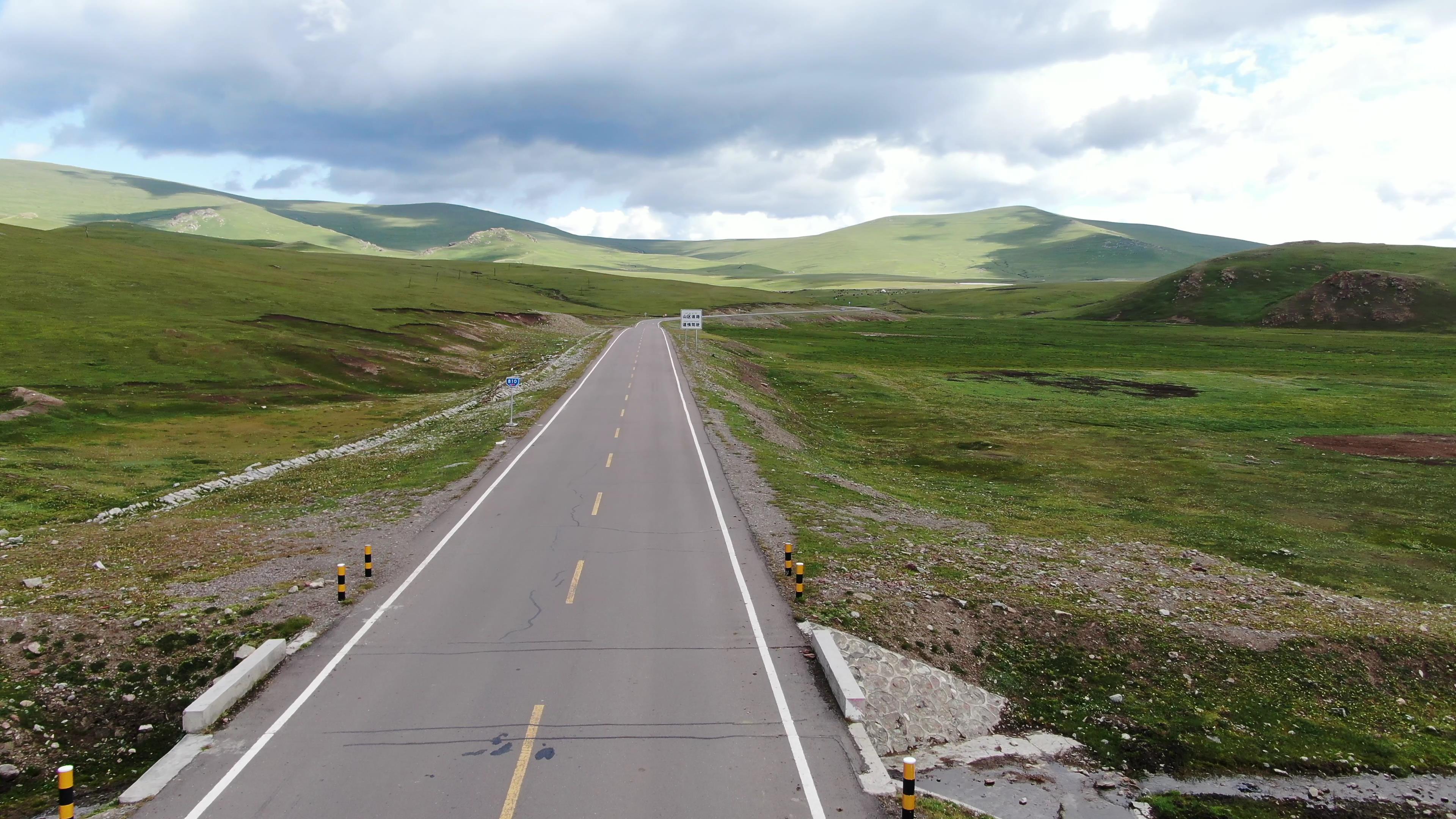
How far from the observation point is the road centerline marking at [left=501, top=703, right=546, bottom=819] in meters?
10.1

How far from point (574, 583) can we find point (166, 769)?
8669mm

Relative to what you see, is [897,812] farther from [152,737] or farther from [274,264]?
[274,264]

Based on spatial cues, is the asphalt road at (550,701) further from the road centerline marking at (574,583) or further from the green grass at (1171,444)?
the green grass at (1171,444)

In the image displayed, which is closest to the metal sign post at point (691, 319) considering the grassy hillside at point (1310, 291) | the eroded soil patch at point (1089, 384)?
the eroded soil patch at point (1089, 384)

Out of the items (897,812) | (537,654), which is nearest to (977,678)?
(897,812)

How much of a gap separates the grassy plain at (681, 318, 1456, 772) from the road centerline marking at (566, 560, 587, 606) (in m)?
5.24

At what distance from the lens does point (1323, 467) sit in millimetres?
38656

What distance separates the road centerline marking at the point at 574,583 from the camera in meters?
17.4

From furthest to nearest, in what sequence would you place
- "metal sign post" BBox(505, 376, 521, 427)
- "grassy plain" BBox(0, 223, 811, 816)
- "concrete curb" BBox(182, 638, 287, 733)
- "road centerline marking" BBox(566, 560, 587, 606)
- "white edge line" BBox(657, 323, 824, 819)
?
1. "metal sign post" BBox(505, 376, 521, 427)
2. "road centerline marking" BBox(566, 560, 587, 606)
3. "grassy plain" BBox(0, 223, 811, 816)
4. "concrete curb" BBox(182, 638, 287, 733)
5. "white edge line" BBox(657, 323, 824, 819)

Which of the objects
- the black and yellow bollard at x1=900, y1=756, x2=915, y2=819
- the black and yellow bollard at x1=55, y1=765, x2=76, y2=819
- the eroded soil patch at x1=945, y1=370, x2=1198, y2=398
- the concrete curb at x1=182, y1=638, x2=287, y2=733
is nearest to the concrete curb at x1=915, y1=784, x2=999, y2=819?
the black and yellow bollard at x1=900, y1=756, x2=915, y2=819

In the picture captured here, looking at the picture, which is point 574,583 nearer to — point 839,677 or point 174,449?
point 839,677

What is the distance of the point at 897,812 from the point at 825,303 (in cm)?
18989

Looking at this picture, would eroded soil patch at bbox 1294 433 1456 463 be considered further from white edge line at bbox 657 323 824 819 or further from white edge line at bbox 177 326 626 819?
white edge line at bbox 177 326 626 819

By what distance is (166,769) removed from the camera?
10.8 metres
